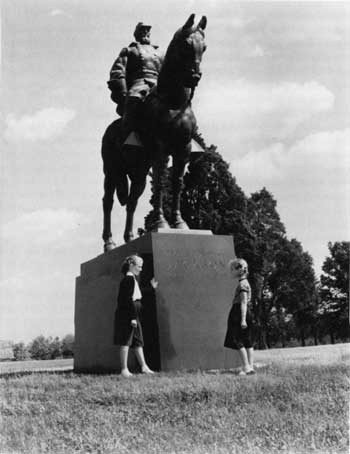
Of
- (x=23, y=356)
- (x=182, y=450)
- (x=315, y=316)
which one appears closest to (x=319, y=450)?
(x=182, y=450)

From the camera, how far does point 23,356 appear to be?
27.9 metres

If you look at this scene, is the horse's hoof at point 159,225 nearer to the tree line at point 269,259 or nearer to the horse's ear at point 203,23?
the horse's ear at point 203,23

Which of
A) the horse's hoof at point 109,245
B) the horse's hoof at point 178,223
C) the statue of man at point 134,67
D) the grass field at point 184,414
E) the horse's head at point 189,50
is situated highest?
the statue of man at point 134,67

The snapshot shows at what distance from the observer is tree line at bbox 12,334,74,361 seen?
94.2 ft

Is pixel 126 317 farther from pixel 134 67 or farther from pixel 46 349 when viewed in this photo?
pixel 46 349

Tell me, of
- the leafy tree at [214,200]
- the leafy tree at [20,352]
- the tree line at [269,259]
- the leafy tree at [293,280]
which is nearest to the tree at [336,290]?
the tree line at [269,259]

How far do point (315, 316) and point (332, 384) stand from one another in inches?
1661

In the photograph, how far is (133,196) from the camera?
451 inches

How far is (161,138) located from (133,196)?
231 cm

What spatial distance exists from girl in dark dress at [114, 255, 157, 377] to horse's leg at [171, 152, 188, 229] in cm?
188

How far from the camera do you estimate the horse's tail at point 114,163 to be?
11.3 meters

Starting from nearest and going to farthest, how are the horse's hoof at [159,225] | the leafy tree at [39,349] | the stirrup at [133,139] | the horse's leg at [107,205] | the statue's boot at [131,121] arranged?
the horse's hoof at [159,225], the statue's boot at [131,121], the stirrup at [133,139], the horse's leg at [107,205], the leafy tree at [39,349]

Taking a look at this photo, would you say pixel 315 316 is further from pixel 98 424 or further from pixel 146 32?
pixel 98 424

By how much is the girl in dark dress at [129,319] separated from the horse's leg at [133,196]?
10.5 ft
